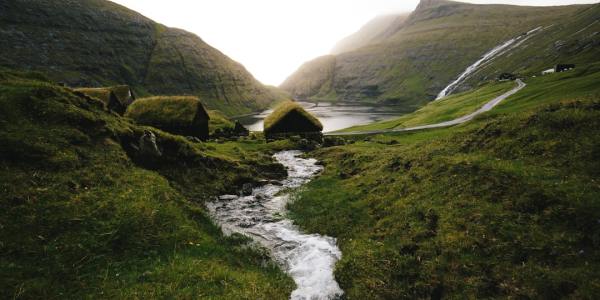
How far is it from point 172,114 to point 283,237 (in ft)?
132

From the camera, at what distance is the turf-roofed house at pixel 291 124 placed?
61.5 meters

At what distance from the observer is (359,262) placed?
552 inches

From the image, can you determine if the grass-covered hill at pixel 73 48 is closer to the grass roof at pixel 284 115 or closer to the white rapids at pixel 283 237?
the grass roof at pixel 284 115

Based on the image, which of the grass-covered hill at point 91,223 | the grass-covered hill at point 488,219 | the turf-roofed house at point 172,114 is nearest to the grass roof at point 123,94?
the turf-roofed house at point 172,114

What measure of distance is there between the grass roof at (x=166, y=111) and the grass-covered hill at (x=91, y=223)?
28.6 metres

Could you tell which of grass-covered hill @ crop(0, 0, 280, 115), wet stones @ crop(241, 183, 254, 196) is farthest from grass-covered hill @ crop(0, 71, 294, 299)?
grass-covered hill @ crop(0, 0, 280, 115)

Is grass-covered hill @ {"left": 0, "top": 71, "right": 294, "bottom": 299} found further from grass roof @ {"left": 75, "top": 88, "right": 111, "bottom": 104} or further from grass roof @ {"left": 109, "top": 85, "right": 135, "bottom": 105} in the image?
grass roof @ {"left": 109, "top": 85, "right": 135, "bottom": 105}

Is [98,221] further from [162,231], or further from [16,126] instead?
[16,126]

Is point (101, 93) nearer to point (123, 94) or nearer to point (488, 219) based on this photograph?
point (123, 94)

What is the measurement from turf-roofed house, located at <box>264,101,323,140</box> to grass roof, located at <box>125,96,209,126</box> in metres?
15.0

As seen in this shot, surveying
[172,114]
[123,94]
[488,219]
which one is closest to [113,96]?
[123,94]

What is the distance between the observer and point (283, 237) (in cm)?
1828

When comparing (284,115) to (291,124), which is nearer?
(284,115)

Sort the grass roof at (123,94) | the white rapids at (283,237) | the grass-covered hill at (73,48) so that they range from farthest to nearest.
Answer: the grass-covered hill at (73,48), the grass roof at (123,94), the white rapids at (283,237)
